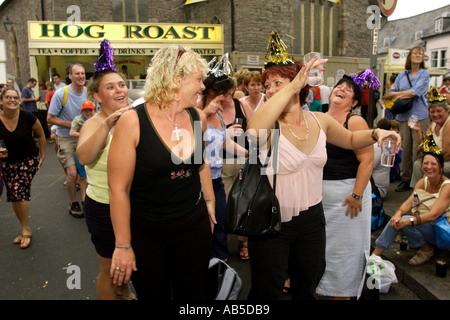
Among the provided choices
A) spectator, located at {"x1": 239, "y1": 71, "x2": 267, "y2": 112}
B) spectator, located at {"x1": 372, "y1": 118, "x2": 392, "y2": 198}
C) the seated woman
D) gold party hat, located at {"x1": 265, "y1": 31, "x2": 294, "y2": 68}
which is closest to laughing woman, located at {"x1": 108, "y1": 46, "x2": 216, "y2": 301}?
gold party hat, located at {"x1": 265, "y1": 31, "x2": 294, "y2": 68}

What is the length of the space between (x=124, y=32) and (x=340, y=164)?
1735cm

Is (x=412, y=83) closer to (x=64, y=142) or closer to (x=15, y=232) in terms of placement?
(x=64, y=142)

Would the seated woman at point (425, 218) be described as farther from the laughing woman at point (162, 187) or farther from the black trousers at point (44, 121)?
the black trousers at point (44, 121)

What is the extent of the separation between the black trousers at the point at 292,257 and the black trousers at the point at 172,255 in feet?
1.09

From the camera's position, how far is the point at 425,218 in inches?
138

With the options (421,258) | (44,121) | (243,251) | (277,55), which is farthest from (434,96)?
(44,121)

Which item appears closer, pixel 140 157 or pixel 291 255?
pixel 140 157

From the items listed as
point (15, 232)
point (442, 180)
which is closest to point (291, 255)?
point (442, 180)

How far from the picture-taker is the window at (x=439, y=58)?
35.6 meters

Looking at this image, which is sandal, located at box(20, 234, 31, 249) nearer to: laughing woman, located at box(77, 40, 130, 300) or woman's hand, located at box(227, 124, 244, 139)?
laughing woman, located at box(77, 40, 130, 300)

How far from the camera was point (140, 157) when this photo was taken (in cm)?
191

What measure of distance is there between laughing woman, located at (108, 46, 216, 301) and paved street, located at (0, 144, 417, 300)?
1.33m

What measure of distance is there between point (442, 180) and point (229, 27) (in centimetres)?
1727

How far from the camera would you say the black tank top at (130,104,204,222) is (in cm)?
191
